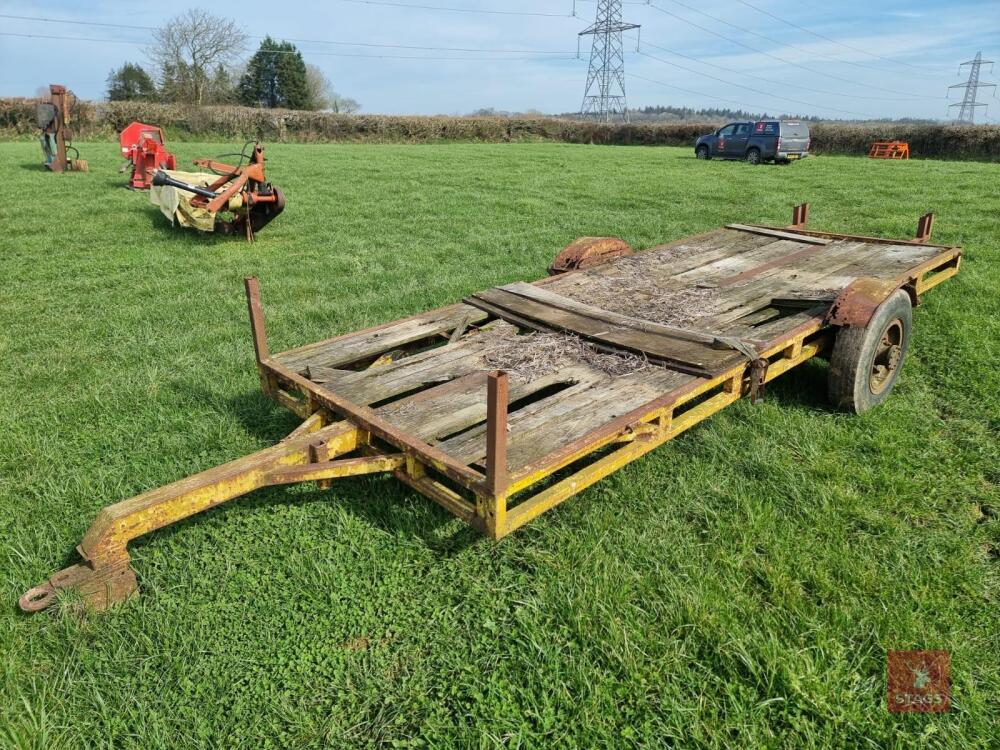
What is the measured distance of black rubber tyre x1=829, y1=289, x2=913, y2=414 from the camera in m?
3.59

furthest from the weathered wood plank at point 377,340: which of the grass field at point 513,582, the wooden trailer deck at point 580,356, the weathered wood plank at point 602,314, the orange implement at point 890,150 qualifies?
the orange implement at point 890,150

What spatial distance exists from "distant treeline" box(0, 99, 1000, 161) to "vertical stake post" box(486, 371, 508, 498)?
28.2m

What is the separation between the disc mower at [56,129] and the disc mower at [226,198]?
733 centimetres

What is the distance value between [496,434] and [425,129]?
33.6 metres

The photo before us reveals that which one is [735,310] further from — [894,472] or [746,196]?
[746,196]

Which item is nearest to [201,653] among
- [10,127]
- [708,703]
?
[708,703]

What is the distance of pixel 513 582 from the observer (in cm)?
260

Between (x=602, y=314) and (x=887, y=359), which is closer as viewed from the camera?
(x=602, y=314)

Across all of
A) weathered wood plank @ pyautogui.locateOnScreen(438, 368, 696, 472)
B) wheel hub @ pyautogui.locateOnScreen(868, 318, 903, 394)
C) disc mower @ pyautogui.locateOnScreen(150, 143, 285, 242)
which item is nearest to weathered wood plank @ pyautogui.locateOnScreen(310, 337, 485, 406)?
weathered wood plank @ pyautogui.locateOnScreen(438, 368, 696, 472)

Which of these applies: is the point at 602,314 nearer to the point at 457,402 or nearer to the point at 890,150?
the point at 457,402

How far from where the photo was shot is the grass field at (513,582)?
6.75ft

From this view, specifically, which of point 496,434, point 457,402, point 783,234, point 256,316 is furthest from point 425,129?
point 496,434

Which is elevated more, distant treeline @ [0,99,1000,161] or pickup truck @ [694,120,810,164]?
distant treeline @ [0,99,1000,161]

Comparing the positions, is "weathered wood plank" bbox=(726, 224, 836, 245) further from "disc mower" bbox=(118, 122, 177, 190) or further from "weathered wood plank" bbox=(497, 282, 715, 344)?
"disc mower" bbox=(118, 122, 177, 190)
